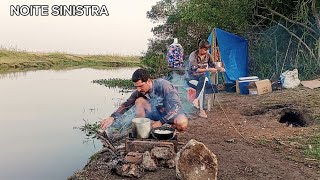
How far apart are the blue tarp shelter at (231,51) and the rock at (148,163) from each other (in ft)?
21.0

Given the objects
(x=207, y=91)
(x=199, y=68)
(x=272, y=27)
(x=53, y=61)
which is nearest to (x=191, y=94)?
(x=207, y=91)

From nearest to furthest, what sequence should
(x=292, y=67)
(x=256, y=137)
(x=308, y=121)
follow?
(x=256, y=137)
(x=308, y=121)
(x=292, y=67)

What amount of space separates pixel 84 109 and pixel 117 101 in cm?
134

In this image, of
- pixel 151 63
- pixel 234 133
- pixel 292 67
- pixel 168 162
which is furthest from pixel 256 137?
pixel 151 63

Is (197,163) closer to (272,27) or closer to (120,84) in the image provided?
(272,27)

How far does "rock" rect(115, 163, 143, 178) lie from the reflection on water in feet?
6.28

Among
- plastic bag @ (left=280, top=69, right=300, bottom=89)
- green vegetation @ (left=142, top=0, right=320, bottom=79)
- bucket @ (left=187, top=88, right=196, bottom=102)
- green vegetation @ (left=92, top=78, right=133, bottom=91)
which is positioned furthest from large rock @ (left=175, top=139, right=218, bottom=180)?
green vegetation @ (left=92, top=78, right=133, bottom=91)

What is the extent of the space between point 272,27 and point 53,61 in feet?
67.2

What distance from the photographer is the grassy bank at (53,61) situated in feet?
82.0

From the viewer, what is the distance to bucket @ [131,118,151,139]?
13.7 feet

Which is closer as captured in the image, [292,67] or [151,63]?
[292,67]

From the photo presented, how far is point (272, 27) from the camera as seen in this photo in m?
10.5

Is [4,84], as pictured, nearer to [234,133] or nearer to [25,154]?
[25,154]

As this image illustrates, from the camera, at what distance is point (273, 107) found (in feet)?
23.5
